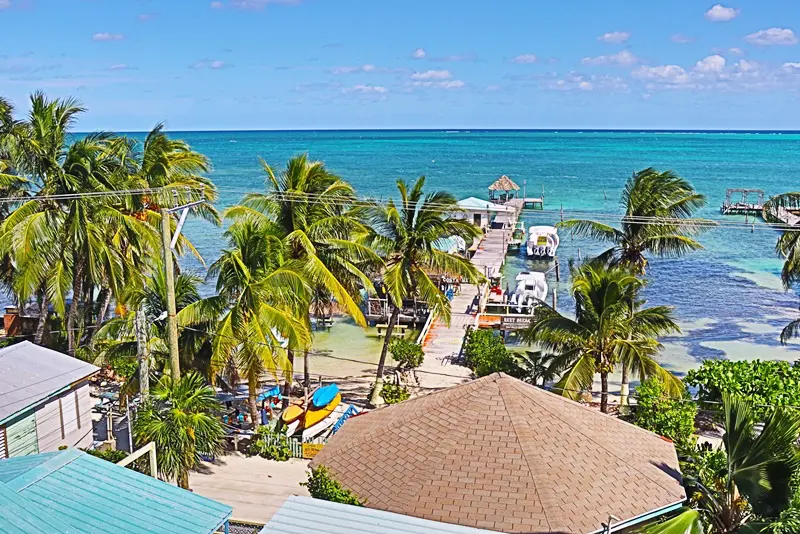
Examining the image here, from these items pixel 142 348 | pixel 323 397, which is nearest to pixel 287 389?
pixel 323 397

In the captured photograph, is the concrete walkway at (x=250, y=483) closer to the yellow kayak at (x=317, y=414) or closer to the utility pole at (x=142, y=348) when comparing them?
the yellow kayak at (x=317, y=414)

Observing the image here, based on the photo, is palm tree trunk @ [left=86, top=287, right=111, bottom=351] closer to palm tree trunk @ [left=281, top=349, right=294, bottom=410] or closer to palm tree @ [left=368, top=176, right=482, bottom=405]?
palm tree trunk @ [left=281, top=349, right=294, bottom=410]

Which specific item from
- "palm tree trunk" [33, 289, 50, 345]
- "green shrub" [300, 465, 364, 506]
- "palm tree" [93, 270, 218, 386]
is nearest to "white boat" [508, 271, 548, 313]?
"palm tree" [93, 270, 218, 386]

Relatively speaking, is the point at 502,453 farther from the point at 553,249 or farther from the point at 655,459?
the point at 553,249

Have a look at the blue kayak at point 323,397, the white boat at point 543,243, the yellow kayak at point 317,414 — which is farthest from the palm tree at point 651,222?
the white boat at point 543,243

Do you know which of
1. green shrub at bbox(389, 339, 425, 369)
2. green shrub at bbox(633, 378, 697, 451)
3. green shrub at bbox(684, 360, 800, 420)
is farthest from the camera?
green shrub at bbox(389, 339, 425, 369)

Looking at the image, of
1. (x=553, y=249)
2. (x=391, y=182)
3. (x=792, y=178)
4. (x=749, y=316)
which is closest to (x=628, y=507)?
(x=749, y=316)

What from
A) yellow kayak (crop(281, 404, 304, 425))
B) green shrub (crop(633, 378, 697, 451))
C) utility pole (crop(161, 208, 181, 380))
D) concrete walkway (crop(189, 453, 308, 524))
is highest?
utility pole (crop(161, 208, 181, 380))
